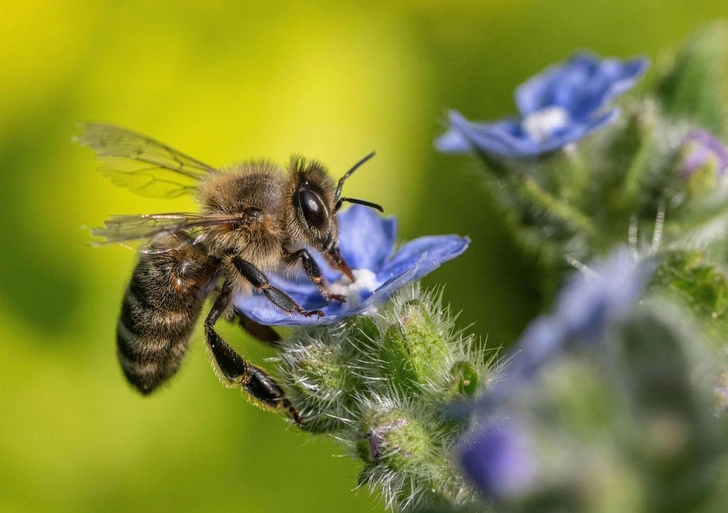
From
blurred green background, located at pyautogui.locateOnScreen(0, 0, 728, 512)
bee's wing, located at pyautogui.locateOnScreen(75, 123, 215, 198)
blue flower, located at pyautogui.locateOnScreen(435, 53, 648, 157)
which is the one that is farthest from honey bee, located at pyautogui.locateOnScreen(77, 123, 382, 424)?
blurred green background, located at pyautogui.locateOnScreen(0, 0, 728, 512)

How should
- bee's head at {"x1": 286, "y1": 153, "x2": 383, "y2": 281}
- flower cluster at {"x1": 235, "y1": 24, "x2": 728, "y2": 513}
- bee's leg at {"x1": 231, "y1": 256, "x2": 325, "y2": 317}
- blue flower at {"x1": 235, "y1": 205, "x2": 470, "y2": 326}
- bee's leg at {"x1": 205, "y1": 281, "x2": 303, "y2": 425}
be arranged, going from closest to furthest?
flower cluster at {"x1": 235, "y1": 24, "x2": 728, "y2": 513} < blue flower at {"x1": 235, "y1": 205, "x2": 470, "y2": 326} < bee's leg at {"x1": 231, "y1": 256, "x2": 325, "y2": 317} < bee's leg at {"x1": 205, "y1": 281, "x2": 303, "y2": 425} < bee's head at {"x1": 286, "y1": 153, "x2": 383, "y2": 281}

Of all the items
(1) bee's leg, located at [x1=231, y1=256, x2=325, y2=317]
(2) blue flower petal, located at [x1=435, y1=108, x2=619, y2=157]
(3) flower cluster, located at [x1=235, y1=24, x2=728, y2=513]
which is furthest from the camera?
(2) blue flower petal, located at [x1=435, y1=108, x2=619, y2=157]

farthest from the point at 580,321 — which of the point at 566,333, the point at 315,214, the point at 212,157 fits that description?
the point at 212,157

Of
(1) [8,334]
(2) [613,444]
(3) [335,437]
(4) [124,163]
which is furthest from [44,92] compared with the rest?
(2) [613,444]

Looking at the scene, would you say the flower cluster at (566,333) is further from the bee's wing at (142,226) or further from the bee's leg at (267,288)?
the bee's wing at (142,226)

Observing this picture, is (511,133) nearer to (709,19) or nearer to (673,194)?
(673,194)

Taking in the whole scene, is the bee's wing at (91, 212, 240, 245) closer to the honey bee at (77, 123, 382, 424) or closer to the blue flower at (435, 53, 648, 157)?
the honey bee at (77, 123, 382, 424)

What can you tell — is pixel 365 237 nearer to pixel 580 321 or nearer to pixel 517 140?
pixel 517 140
